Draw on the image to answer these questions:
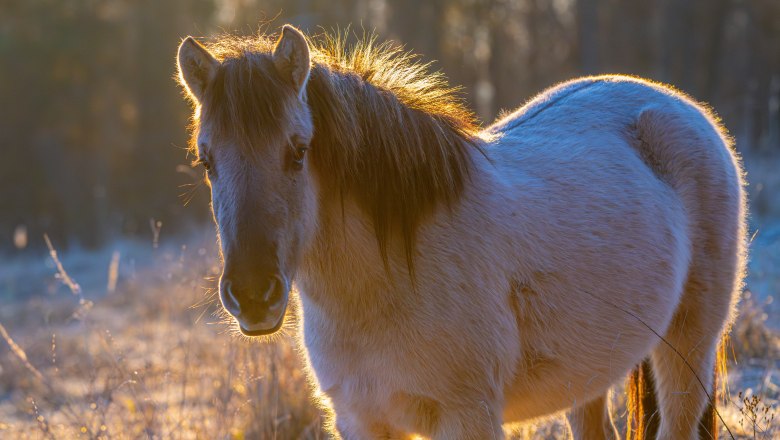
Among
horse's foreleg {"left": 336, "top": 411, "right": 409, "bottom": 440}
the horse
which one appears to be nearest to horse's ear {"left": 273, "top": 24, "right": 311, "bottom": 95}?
the horse

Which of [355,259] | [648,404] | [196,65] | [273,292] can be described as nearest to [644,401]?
[648,404]

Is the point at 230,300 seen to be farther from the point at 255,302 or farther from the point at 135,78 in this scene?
the point at 135,78

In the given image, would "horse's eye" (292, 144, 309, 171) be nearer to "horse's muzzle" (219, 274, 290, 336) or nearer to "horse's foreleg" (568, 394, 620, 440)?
"horse's muzzle" (219, 274, 290, 336)

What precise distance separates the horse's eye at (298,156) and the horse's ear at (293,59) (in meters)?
0.20

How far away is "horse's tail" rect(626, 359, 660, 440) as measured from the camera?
391 centimetres

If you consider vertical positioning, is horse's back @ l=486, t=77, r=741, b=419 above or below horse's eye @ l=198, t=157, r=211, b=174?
below

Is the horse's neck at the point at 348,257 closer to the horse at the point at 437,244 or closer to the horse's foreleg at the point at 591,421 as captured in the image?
the horse at the point at 437,244

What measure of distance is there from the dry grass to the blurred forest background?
1559 centimetres

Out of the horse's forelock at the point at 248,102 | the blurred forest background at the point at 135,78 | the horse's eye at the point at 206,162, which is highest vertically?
the horse's forelock at the point at 248,102

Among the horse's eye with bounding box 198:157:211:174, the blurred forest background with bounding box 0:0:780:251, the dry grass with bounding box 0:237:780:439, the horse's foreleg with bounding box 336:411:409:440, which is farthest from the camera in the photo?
the blurred forest background with bounding box 0:0:780:251

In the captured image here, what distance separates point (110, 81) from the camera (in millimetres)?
26734

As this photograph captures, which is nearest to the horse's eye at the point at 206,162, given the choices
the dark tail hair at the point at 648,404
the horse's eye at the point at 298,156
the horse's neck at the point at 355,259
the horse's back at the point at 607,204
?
the horse's eye at the point at 298,156

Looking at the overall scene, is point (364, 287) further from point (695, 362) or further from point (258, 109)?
point (695, 362)

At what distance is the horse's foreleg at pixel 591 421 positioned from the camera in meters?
4.25
